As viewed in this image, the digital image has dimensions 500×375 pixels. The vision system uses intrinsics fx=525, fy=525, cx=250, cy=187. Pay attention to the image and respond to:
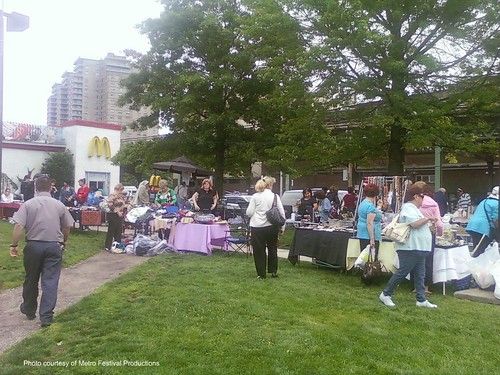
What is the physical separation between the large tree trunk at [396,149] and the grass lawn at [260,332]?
818 cm

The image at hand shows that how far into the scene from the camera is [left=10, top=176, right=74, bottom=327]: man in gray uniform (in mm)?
5930

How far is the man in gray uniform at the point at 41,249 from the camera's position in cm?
593

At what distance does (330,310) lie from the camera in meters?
6.57

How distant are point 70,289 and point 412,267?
16.3 ft

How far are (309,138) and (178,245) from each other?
21.0 feet

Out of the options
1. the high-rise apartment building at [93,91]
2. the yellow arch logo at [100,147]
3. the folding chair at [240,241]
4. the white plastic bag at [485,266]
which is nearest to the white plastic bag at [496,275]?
the white plastic bag at [485,266]

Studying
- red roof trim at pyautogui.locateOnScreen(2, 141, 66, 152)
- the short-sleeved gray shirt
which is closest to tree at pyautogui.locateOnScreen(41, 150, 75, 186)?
red roof trim at pyautogui.locateOnScreen(2, 141, 66, 152)

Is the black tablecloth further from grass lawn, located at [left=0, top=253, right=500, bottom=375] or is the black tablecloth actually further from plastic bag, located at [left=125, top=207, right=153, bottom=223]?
plastic bag, located at [left=125, top=207, right=153, bottom=223]

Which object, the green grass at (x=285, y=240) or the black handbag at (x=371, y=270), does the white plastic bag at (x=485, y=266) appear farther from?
the green grass at (x=285, y=240)

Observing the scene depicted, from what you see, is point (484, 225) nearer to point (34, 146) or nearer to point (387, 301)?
point (387, 301)

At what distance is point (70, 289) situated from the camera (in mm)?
7902

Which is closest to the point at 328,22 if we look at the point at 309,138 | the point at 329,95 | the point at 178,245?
the point at 329,95

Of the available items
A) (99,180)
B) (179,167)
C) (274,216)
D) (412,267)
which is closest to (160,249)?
(274,216)

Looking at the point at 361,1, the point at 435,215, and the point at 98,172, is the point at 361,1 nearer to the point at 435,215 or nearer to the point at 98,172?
the point at 435,215
